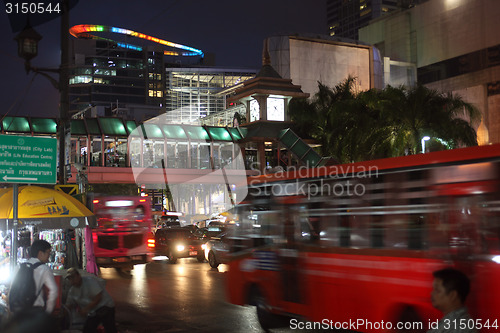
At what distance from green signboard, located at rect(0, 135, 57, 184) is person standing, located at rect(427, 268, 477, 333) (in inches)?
255

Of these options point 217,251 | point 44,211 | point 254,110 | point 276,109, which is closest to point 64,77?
point 44,211

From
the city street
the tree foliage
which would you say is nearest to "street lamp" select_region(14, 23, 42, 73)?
the city street

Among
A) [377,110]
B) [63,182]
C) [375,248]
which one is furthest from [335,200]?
[377,110]

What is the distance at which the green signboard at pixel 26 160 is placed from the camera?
28.8 ft

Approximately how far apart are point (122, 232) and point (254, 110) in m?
27.7

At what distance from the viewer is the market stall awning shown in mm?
12766

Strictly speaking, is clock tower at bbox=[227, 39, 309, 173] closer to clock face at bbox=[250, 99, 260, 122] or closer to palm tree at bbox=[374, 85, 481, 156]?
clock face at bbox=[250, 99, 260, 122]

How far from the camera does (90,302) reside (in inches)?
307

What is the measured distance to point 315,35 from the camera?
67.3 meters

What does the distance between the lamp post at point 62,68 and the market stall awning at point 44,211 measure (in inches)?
137

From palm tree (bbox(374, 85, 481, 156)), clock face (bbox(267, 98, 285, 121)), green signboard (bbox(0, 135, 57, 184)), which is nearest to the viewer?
green signboard (bbox(0, 135, 57, 184))

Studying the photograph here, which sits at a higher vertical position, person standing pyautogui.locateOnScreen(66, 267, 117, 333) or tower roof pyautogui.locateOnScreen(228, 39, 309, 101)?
tower roof pyautogui.locateOnScreen(228, 39, 309, 101)
